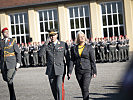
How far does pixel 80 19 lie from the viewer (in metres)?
28.6

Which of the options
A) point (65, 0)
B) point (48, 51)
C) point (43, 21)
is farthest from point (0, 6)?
point (48, 51)

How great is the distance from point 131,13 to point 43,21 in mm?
8956

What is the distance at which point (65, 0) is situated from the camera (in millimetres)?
27609

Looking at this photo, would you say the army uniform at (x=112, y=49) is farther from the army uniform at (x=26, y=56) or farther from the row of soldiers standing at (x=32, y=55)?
the army uniform at (x=26, y=56)

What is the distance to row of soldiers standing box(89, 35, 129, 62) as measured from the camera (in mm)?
18641

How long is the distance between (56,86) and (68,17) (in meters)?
23.1

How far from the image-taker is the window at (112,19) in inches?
1083

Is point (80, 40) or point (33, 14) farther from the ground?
point (33, 14)

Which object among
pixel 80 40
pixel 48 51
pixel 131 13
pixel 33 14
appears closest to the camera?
pixel 80 40

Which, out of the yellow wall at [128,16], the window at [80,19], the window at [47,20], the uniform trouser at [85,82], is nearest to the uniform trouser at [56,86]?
the uniform trouser at [85,82]

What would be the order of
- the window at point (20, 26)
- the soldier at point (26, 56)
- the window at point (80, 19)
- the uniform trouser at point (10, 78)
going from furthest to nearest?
the window at point (20, 26), the window at point (80, 19), the soldier at point (26, 56), the uniform trouser at point (10, 78)

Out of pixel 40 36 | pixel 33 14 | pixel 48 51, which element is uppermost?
pixel 33 14

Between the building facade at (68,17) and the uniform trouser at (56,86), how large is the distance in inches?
857

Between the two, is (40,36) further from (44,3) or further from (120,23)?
(120,23)
